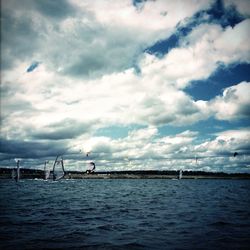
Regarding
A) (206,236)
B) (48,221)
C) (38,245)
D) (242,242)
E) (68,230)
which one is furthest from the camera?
(48,221)

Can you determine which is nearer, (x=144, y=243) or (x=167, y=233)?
(x=144, y=243)

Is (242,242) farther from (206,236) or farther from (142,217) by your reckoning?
(142,217)

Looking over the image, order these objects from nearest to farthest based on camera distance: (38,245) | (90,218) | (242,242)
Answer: (38,245), (242,242), (90,218)

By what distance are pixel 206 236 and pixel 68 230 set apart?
34.5 feet

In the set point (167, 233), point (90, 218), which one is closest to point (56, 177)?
point (90, 218)

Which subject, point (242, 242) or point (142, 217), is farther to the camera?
point (142, 217)

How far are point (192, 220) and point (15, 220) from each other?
55.4ft

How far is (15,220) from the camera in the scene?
88.5ft

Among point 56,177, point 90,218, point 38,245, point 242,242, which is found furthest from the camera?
point 56,177

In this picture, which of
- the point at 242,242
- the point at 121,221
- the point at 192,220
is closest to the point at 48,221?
the point at 121,221

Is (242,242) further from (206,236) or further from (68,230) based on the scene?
(68,230)

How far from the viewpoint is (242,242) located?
63.1ft

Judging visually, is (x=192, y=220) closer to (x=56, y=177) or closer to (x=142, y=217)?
(x=142, y=217)

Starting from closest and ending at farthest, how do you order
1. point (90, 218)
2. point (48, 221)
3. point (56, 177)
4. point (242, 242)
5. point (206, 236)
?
point (242, 242)
point (206, 236)
point (48, 221)
point (90, 218)
point (56, 177)
